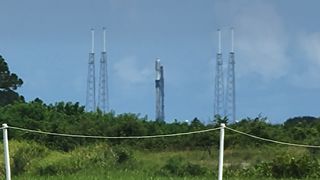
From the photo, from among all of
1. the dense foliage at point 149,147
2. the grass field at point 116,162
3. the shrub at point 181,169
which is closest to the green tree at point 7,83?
the dense foliage at point 149,147

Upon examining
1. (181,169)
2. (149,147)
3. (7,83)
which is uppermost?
(7,83)

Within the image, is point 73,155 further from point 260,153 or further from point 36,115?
point 36,115

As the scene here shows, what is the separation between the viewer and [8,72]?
51.4 metres

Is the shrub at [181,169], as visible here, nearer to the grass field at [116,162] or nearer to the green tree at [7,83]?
the grass field at [116,162]

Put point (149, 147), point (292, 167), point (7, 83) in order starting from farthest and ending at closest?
point (7, 83)
point (149, 147)
point (292, 167)

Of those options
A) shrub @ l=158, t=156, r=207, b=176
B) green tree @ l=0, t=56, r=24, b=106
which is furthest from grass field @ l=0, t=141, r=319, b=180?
green tree @ l=0, t=56, r=24, b=106

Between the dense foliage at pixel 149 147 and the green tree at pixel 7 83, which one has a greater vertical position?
the green tree at pixel 7 83

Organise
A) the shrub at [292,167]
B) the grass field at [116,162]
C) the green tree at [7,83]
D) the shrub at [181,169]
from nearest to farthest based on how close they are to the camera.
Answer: the grass field at [116,162], the shrub at [292,167], the shrub at [181,169], the green tree at [7,83]

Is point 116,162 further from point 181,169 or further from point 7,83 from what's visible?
point 7,83

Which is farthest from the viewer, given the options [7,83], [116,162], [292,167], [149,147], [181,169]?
[7,83]


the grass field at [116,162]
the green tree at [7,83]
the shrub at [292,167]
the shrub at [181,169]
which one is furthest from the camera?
the green tree at [7,83]

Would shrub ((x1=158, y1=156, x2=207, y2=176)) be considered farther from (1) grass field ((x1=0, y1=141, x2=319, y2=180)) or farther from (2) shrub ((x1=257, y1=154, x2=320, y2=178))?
(2) shrub ((x1=257, y1=154, x2=320, y2=178))

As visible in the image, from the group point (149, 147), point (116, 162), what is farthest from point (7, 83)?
point (116, 162)

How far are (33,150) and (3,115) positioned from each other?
10710mm
